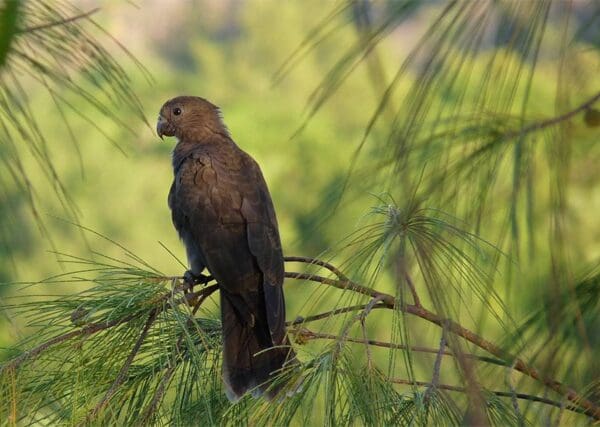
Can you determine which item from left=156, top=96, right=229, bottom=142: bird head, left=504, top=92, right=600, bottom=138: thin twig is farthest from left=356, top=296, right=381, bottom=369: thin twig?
left=156, top=96, right=229, bottom=142: bird head

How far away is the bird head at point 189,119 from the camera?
2.91m

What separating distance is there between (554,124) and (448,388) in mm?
672

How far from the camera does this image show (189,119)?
9.70ft

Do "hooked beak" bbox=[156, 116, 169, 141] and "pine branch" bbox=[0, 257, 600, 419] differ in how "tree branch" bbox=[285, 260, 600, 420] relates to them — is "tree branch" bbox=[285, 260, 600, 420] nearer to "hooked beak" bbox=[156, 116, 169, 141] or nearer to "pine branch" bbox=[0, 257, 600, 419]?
"pine branch" bbox=[0, 257, 600, 419]

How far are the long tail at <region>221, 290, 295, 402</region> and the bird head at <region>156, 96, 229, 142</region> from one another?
2.61 feet

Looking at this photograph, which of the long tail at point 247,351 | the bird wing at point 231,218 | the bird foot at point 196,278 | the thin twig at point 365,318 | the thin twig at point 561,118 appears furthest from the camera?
the bird foot at point 196,278

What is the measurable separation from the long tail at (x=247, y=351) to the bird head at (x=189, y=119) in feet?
2.61

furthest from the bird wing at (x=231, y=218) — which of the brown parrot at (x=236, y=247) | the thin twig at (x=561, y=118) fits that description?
the thin twig at (x=561, y=118)

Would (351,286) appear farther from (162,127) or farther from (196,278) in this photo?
(162,127)

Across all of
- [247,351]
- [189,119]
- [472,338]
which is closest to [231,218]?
[247,351]

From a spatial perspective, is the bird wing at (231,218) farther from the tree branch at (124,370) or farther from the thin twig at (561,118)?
the thin twig at (561,118)

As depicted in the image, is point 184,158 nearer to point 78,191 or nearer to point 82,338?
point 82,338

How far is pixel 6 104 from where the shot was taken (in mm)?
1374

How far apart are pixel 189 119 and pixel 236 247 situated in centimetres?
73
